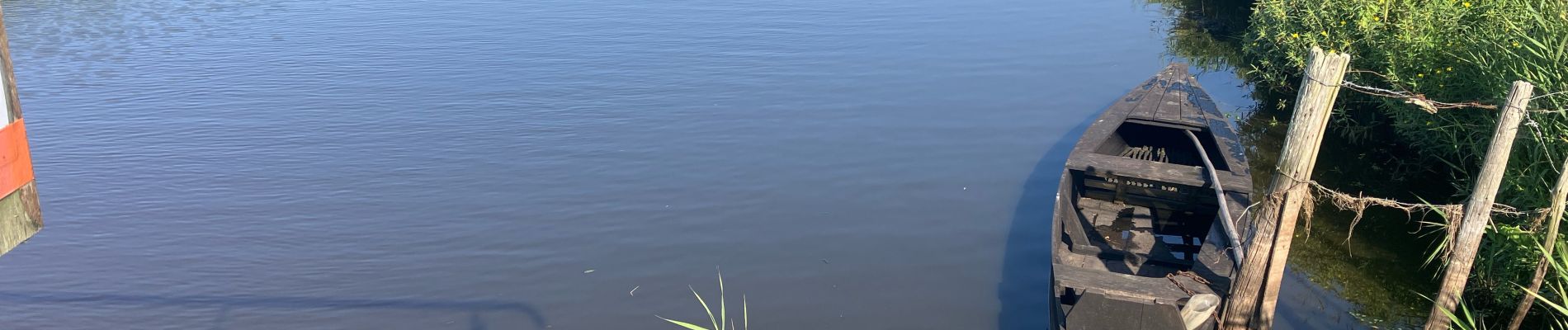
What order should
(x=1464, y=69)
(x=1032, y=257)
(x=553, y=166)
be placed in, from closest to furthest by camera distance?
(x=1464, y=69) < (x=1032, y=257) < (x=553, y=166)

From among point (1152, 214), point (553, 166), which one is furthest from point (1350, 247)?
point (553, 166)

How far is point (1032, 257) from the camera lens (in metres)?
9.77

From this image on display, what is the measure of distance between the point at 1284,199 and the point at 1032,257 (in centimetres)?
337

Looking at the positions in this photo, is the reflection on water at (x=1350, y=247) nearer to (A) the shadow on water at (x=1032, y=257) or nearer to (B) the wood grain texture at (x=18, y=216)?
(A) the shadow on water at (x=1032, y=257)

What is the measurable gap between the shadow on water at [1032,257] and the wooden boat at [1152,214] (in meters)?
0.44

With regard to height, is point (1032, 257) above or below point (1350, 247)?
below

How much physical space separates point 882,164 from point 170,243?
7.45 metres

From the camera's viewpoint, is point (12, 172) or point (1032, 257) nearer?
point (12, 172)

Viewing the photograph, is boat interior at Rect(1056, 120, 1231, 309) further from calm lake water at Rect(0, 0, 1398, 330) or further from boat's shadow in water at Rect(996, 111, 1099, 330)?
calm lake water at Rect(0, 0, 1398, 330)

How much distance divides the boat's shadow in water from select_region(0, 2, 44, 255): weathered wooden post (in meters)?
6.25

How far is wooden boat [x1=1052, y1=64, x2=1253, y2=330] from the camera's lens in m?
7.28

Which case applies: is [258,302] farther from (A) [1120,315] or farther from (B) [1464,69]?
(B) [1464,69]

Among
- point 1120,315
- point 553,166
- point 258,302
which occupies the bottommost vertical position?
point 258,302

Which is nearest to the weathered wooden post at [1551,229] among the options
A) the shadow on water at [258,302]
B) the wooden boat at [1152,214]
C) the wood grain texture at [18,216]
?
the wooden boat at [1152,214]
